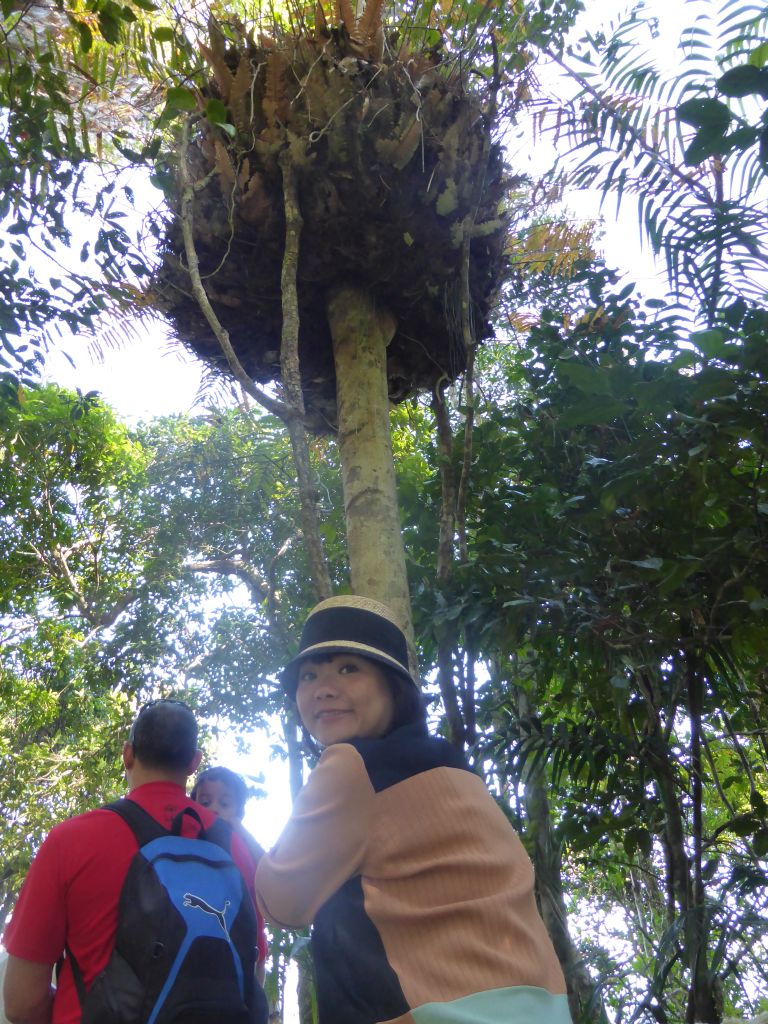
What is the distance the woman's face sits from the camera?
1.63 meters

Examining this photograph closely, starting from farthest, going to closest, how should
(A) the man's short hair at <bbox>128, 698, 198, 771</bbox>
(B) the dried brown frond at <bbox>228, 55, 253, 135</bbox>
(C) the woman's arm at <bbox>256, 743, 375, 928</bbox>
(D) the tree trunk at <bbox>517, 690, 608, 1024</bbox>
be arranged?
(D) the tree trunk at <bbox>517, 690, 608, 1024</bbox>
(B) the dried brown frond at <bbox>228, 55, 253, 135</bbox>
(A) the man's short hair at <bbox>128, 698, 198, 771</bbox>
(C) the woman's arm at <bbox>256, 743, 375, 928</bbox>

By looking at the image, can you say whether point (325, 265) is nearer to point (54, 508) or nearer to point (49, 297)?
point (49, 297)

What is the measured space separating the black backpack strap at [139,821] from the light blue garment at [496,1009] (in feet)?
2.96

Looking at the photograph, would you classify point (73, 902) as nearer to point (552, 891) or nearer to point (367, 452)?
point (367, 452)

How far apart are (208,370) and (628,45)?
218 cm

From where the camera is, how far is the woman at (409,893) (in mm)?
1197

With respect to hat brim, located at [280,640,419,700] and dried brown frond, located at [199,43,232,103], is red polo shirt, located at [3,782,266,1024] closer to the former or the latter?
hat brim, located at [280,640,419,700]

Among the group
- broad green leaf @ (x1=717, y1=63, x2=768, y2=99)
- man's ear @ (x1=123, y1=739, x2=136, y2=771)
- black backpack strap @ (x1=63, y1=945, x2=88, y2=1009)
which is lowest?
black backpack strap @ (x1=63, y1=945, x2=88, y2=1009)

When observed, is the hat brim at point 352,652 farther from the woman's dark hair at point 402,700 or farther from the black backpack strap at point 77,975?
the black backpack strap at point 77,975

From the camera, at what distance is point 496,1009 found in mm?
1164

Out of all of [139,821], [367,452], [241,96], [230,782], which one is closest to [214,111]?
[241,96]

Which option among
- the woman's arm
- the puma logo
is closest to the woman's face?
the woman's arm

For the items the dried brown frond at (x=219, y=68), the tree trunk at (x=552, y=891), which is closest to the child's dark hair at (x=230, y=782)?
the tree trunk at (x=552, y=891)

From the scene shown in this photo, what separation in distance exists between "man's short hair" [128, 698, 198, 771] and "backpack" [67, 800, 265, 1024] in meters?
0.17
